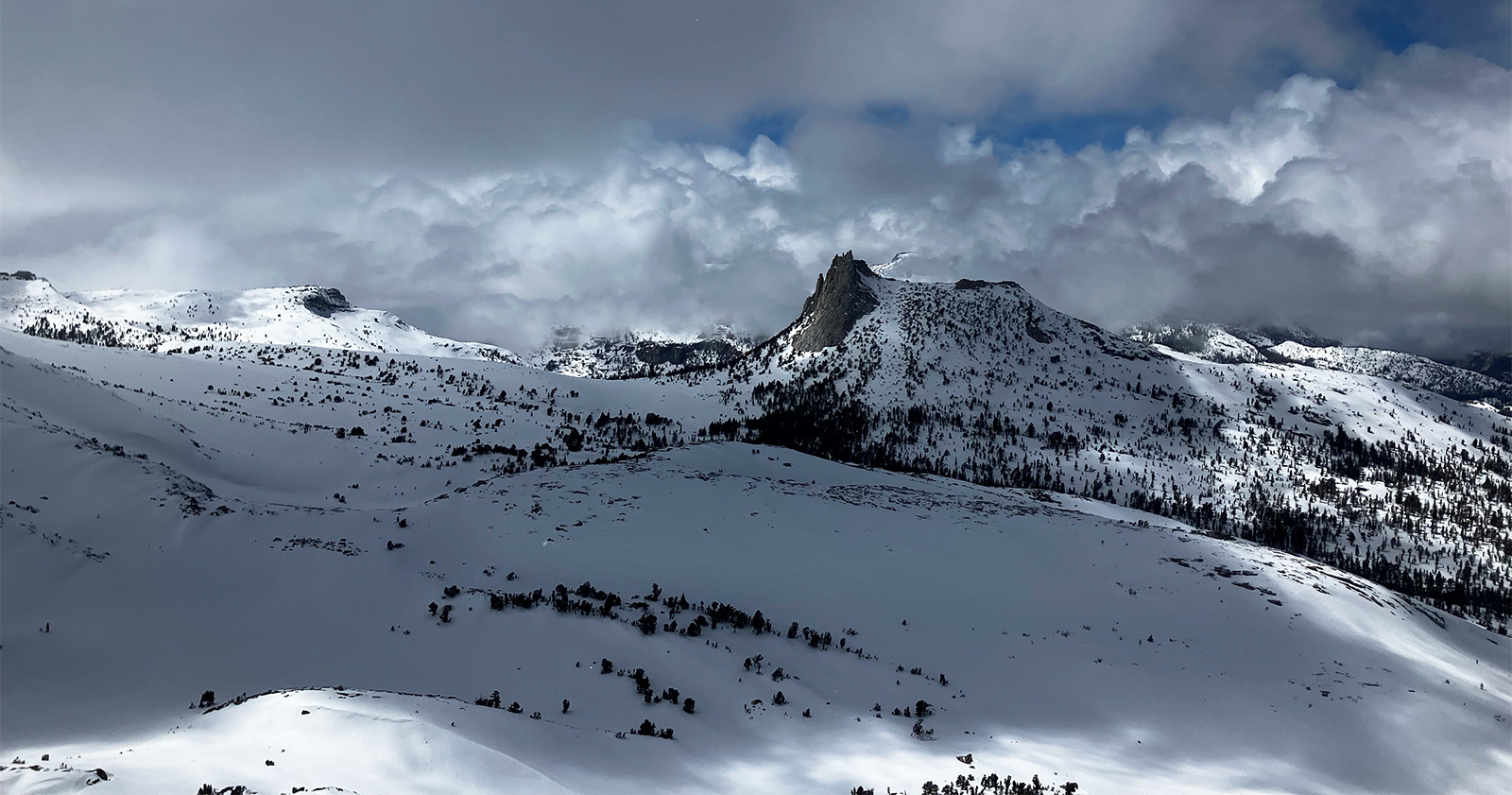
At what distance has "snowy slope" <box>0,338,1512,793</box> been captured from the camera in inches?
720

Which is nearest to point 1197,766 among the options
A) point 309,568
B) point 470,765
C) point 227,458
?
point 470,765

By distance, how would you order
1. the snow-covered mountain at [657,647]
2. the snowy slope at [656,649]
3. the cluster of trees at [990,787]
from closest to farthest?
the snowy slope at [656,649] → the snow-covered mountain at [657,647] → the cluster of trees at [990,787]

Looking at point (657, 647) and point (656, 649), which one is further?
point (657, 647)

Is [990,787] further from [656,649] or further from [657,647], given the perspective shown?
[657,647]

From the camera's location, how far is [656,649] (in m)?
27.7

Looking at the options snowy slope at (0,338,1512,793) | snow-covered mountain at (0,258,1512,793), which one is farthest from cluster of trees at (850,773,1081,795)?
snowy slope at (0,338,1512,793)

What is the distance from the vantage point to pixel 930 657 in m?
34.5

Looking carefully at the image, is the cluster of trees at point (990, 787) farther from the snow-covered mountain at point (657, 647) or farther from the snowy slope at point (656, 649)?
the snowy slope at point (656, 649)

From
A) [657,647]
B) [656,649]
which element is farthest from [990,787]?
[657,647]

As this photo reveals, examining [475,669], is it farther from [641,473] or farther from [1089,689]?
[641,473]

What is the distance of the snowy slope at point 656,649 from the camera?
18.3 metres

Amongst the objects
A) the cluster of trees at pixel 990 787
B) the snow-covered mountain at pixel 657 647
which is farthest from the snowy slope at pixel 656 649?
the cluster of trees at pixel 990 787

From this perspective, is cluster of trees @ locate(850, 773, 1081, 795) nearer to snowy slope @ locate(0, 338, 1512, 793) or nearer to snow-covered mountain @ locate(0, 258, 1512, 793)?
snow-covered mountain @ locate(0, 258, 1512, 793)

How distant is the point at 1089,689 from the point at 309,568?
36271 mm
